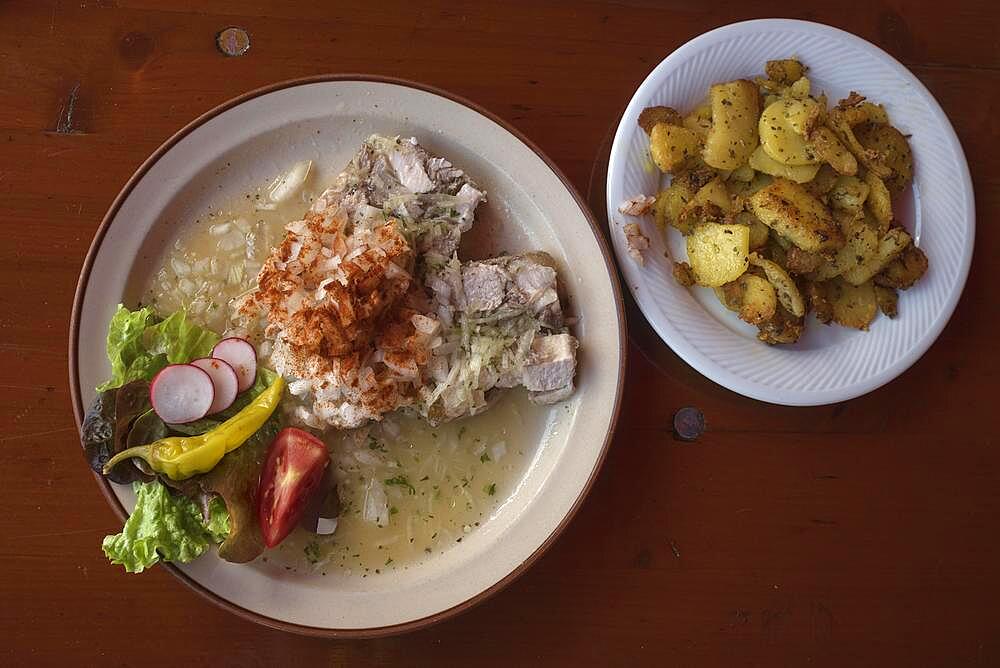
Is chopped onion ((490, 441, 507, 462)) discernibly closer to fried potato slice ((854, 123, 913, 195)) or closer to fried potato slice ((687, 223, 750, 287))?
fried potato slice ((687, 223, 750, 287))

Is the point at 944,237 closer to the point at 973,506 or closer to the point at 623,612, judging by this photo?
the point at 973,506

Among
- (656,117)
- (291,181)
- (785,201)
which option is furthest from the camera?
(291,181)

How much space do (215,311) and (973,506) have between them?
2.95 meters

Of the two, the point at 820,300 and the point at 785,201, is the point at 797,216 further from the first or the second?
the point at 820,300

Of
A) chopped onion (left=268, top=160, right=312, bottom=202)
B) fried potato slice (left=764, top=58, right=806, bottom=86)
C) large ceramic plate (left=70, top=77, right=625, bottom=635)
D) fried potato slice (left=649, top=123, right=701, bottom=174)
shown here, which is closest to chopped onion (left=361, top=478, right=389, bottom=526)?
large ceramic plate (left=70, top=77, right=625, bottom=635)

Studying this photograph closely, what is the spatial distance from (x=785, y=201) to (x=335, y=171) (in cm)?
156

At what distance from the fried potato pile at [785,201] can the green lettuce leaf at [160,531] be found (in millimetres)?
1779

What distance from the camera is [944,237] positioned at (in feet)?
8.73

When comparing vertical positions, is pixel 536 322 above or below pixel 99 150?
below

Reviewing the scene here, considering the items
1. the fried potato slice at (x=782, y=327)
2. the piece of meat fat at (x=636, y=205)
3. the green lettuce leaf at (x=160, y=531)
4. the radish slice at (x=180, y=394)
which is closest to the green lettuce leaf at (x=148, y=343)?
the radish slice at (x=180, y=394)

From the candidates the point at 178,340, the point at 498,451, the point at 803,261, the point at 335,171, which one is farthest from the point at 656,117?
the point at 178,340

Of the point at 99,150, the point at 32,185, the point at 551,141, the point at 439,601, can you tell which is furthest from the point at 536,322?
the point at 32,185

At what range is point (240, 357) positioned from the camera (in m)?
2.52

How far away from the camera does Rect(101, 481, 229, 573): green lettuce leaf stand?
7.65 feet
